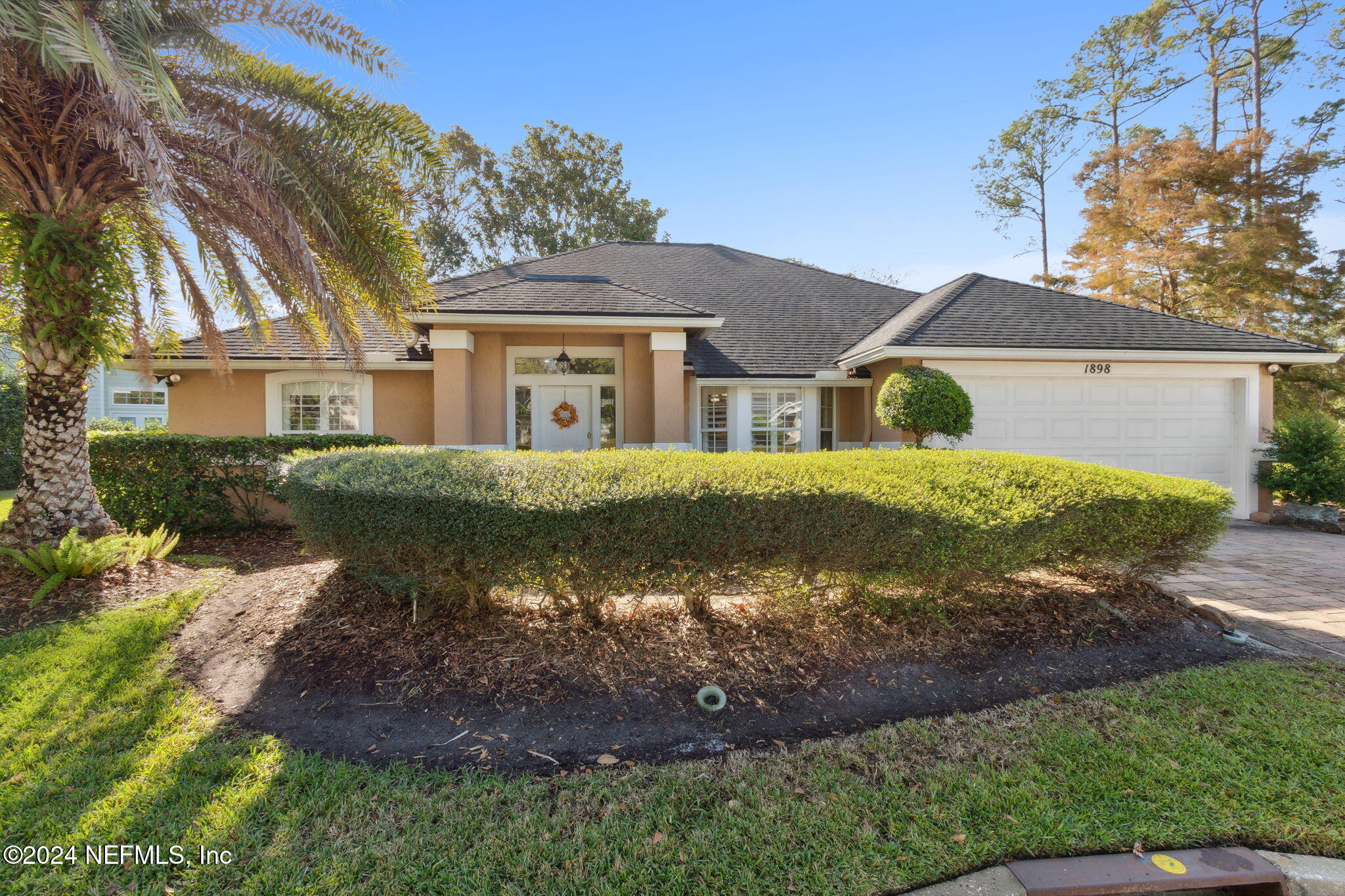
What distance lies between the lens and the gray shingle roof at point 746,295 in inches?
478

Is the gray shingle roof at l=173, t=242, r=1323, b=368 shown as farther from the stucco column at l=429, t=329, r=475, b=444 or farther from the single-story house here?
the stucco column at l=429, t=329, r=475, b=444

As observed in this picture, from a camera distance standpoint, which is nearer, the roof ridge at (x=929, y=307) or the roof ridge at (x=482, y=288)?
the roof ridge at (x=482, y=288)

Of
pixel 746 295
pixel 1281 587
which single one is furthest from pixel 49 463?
pixel 746 295

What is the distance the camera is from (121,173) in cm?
536

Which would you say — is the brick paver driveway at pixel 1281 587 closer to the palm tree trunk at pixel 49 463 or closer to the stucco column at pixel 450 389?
the stucco column at pixel 450 389

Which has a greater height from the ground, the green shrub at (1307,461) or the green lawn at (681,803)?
the green shrub at (1307,461)

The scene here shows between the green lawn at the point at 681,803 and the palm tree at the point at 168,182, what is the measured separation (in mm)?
3482


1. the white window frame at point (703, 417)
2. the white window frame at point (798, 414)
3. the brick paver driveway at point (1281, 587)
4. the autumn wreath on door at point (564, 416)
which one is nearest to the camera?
the brick paver driveway at point (1281, 587)

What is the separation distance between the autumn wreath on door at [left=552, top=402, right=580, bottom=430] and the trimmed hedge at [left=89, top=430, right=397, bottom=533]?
170 inches

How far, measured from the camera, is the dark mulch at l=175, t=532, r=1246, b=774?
313 cm

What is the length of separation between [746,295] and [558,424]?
6.59 meters

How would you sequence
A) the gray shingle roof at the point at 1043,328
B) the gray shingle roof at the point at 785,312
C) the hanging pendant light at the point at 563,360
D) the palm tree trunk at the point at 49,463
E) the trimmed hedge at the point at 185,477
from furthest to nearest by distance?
the hanging pendant light at the point at 563,360 → the gray shingle roof at the point at 1043,328 → the gray shingle roof at the point at 785,312 → the trimmed hedge at the point at 185,477 → the palm tree trunk at the point at 49,463

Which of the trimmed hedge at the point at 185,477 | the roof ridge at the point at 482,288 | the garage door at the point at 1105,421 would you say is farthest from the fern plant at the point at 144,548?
the garage door at the point at 1105,421

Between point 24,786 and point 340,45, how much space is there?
644 cm
